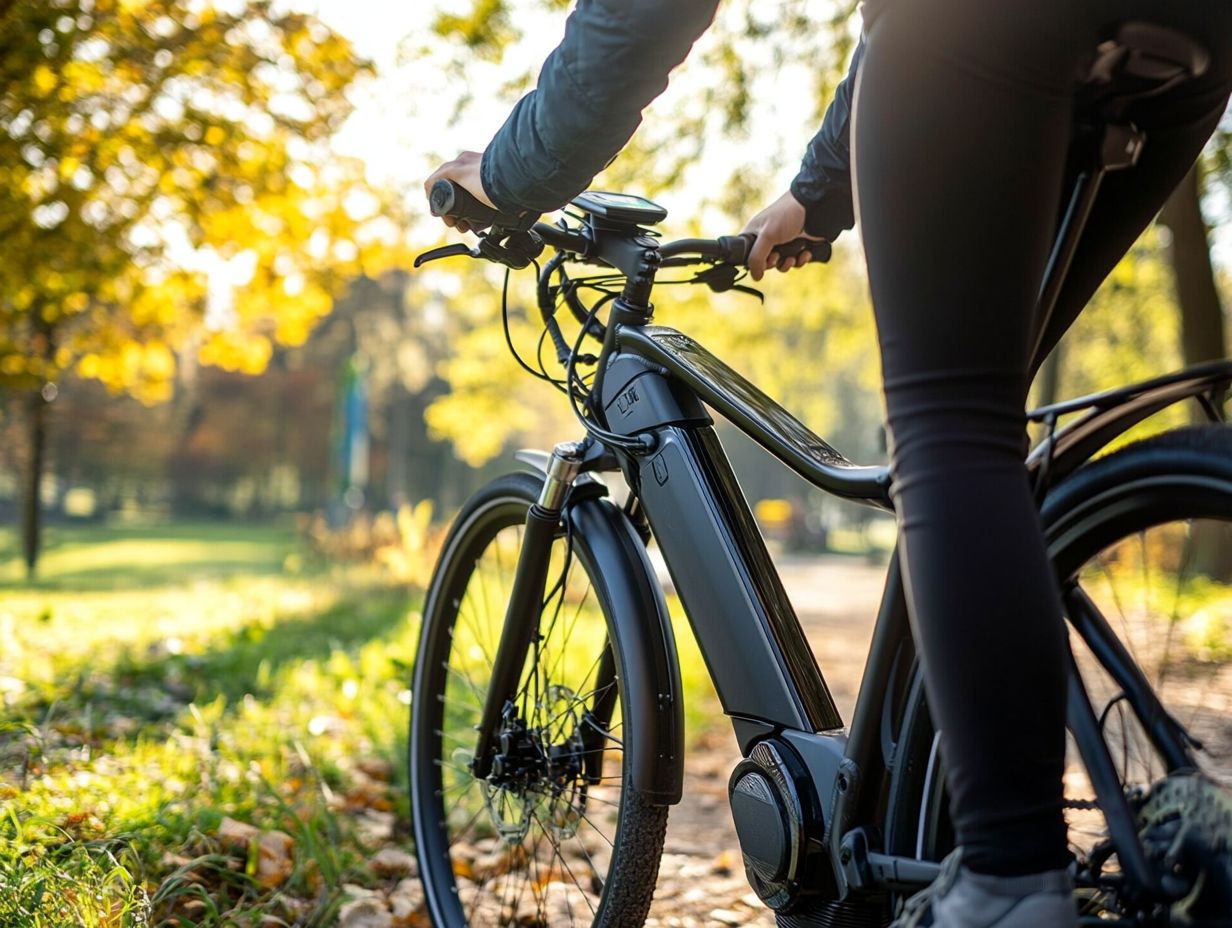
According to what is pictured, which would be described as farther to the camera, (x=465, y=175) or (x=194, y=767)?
(x=194, y=767)

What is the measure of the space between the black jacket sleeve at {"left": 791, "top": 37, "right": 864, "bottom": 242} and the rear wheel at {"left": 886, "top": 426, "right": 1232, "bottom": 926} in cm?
80

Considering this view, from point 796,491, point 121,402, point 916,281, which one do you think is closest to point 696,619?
point 916,281

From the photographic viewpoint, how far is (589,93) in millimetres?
1438

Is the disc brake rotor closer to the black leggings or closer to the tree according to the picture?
the black leggings

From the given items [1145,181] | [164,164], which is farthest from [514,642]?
[164,164]

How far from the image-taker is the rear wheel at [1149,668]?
1169 mm

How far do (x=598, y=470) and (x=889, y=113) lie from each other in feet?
3.48

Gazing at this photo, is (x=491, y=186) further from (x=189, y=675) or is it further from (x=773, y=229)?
(x=189, y=675)

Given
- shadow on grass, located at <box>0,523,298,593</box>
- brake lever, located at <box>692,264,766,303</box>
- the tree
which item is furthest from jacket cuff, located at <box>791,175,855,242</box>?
shadow on grass, located at <box>0,523,298,593</box>

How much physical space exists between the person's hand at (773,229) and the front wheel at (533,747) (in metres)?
0.60

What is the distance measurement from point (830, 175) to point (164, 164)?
285 inches

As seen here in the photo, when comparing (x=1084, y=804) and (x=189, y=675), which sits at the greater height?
(x=189, y=675)

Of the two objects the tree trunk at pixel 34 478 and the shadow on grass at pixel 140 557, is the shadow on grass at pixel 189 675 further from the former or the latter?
the tree trunk at pixel 34 478

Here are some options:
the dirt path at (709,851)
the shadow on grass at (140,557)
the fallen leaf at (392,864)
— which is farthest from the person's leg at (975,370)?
the shadow on grass at (140,557)
